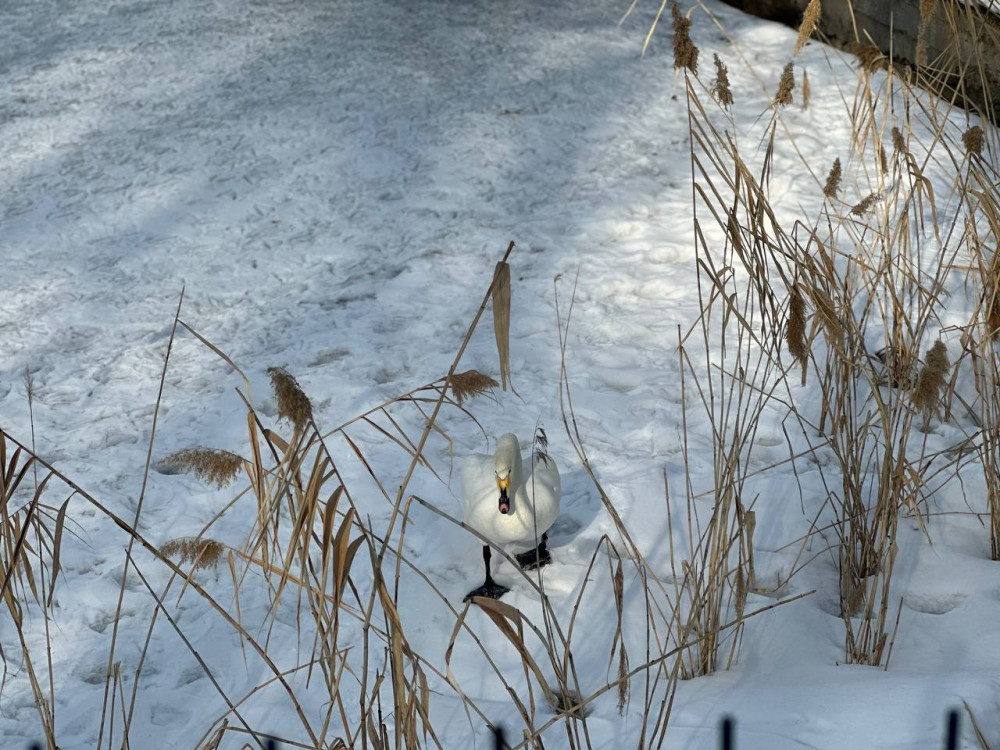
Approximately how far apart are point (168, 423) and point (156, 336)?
0.43 m

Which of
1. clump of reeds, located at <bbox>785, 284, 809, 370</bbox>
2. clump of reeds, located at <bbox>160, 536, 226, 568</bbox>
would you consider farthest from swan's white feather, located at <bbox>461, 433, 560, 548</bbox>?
clump of reeds, located at <bbox>160, 536, 226, 568</bbox>

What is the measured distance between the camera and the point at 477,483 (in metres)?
1.84

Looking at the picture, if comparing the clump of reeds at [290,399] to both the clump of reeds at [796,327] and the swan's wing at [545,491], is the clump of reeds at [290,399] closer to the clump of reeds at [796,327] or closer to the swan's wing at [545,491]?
the clump of reeds at [796,327]

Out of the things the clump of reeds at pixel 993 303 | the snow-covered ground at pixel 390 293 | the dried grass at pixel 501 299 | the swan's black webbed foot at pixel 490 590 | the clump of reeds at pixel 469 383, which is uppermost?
the dried grass at pixel 501 299

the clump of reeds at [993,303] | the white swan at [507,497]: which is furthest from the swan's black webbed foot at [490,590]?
the clump of reeds at [993,303]

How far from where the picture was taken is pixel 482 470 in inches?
72.6

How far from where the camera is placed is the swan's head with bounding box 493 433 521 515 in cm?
176

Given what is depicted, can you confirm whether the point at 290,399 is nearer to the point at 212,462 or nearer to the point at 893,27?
the point at 212,462

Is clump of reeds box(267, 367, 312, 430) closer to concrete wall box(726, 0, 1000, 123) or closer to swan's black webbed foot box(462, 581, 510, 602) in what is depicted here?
swan's black webbed foot box(462, 581, 510, 602)

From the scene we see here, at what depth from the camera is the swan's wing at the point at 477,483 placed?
1.81 meters

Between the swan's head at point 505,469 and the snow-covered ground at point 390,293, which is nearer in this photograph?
the snow-covered ground at point 390,293

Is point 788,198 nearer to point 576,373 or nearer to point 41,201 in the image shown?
point 576,373

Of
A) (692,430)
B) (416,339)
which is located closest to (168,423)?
(416,339)

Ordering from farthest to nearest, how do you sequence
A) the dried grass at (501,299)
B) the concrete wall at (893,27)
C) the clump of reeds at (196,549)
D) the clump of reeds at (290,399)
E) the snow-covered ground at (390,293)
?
the concrete wall at (893,27) < the snow-covered ground at (390,293) < the clump of reeds at (196,549) < the dried grass at (501,299) < the clump of reeds at (290,399)
